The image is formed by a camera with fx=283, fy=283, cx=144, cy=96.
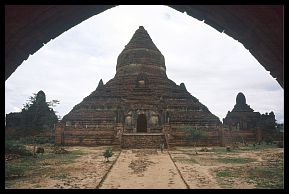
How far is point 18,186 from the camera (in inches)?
308

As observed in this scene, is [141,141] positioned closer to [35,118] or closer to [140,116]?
[140,116]

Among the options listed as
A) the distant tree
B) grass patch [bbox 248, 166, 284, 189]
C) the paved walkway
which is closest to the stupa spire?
the distant tree

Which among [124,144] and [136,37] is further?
[136,37]

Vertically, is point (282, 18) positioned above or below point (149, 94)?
below

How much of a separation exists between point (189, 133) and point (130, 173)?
1397 centimetres

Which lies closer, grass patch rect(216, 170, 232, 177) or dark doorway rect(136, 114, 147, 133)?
grass patch rect(216, 170, 232, 177)

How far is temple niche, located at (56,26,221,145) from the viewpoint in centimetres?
2522

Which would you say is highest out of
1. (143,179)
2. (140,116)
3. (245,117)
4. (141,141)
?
(245,117)

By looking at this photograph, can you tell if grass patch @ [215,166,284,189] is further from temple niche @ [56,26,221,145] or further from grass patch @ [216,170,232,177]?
temple niche @ [56,26,221,145]

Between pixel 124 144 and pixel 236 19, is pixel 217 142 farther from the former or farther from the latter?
pixel 236 19

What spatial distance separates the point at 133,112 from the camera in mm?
28562

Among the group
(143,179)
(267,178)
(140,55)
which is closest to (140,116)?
(140,55)

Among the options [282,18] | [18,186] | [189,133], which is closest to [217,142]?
[189,133]

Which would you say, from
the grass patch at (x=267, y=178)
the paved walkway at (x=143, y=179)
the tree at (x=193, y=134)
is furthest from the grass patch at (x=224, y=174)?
the tree at (x=193, y=134)
